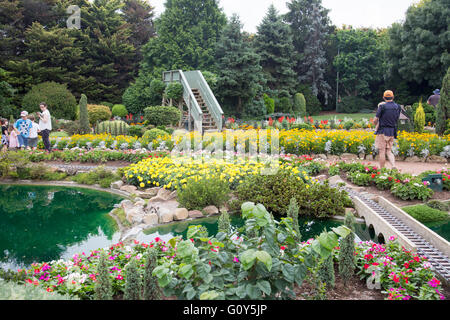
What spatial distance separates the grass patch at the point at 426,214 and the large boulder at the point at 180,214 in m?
3.48

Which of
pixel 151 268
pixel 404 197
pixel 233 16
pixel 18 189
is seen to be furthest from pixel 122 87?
pixel 151 268

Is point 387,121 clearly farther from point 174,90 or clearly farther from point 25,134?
point 174,90

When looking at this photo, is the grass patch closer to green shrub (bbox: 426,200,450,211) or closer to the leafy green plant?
green shrub (bbox: 426,200,450,211)

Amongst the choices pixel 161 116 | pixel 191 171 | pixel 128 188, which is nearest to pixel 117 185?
pixel 128 188

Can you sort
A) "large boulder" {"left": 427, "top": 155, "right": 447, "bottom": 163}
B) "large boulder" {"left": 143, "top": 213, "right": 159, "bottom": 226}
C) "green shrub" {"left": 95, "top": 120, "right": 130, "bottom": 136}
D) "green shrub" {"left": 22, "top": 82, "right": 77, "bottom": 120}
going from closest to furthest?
1. "large boulder" {"left": 143, "top": 213, "right": 159, "bottom": 226}
2. "large boulder" {"left": 427, "top": 155, "right": 447, "bottom": 163}
3. "green shrub" {"left": 95, "top": 120, "right": 130, "bottom": 136}
4. "green shrub" {"left": 22, "top": 82, "right": 77, "bottom": 120}

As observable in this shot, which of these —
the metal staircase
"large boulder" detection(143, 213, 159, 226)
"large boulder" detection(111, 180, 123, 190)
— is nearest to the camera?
"large boulder" detection(143, 213, 159, 226)

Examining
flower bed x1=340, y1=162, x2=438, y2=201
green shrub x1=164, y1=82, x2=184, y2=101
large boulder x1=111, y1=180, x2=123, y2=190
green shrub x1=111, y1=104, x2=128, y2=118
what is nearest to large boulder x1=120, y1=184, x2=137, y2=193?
large boulder x1=111, y1=180, x2=123, y2=190

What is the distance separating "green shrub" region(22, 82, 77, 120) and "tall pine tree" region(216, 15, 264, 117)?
809 cm

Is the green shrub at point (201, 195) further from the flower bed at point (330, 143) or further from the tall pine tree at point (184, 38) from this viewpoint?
the tall pine tree at point (184, 38)

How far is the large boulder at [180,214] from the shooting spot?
5918mm

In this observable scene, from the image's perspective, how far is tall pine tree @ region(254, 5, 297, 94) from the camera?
24.2m

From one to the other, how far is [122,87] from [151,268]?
2323cm

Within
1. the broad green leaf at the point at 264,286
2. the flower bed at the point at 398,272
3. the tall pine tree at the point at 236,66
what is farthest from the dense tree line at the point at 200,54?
the broad green leaf at the point at 264,286
